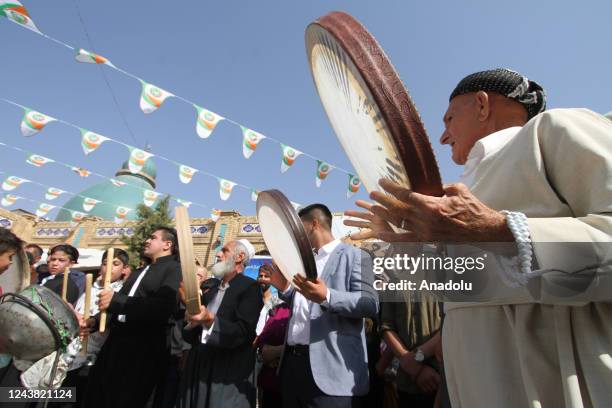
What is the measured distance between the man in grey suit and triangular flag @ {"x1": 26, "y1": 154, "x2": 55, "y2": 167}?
478 inches

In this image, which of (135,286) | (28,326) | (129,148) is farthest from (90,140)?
(28,326)

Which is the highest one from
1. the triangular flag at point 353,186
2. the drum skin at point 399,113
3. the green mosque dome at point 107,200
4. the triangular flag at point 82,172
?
the green mosque dome at point 107,200

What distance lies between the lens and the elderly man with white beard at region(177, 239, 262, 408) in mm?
2852

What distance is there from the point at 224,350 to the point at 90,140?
30.3 feet

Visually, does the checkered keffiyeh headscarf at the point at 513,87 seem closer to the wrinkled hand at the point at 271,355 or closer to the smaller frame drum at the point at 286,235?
the smaller frame drum at the point at 286,235

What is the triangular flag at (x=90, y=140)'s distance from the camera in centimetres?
1011

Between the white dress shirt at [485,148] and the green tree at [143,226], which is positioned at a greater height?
the green tree at [143,226]

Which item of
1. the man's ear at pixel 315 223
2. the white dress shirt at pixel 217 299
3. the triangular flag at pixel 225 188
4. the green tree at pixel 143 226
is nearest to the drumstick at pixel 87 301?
the white dress shirt at pixel 217 299

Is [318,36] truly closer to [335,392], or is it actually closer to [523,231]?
[523,231]

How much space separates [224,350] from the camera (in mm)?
3072

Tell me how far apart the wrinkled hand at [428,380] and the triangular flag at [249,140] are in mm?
7867

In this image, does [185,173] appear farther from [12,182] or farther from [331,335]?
[331,335]

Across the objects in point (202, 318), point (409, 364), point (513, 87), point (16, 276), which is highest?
point (513, 87)

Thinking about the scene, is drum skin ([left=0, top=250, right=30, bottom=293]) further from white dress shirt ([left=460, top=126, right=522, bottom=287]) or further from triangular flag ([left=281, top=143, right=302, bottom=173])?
triangular flag ([left=281, top=143, right=302, bottom=173])
